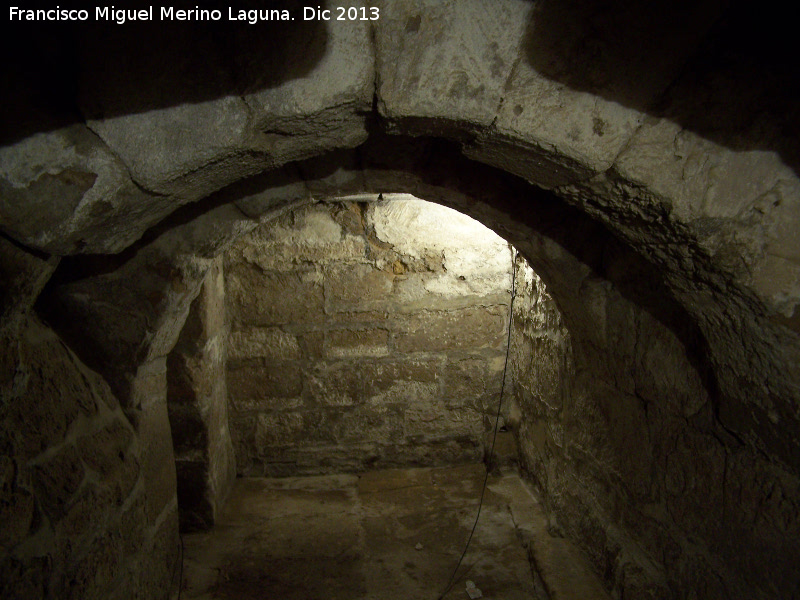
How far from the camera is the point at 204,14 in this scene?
0.88m

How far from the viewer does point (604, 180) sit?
1.01 metres

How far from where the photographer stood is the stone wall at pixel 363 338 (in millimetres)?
2717

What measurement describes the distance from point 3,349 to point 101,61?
0.64 metres

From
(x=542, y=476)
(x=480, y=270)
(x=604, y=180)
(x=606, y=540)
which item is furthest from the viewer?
(x=480, y=270)

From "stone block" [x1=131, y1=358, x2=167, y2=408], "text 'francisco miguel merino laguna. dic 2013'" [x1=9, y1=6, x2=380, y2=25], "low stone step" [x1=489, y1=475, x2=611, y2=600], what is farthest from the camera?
→ "low stone step" [x1=489, y1=475, x2=611, y2=600]

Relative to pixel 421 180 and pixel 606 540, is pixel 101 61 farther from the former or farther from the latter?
pixel 606 540

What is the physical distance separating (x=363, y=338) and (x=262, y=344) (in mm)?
531

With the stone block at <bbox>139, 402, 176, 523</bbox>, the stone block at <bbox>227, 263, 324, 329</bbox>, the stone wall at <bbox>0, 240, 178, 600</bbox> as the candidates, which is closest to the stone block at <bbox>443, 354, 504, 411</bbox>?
the stone block at <bbox>227, 263, 324, 329</bbox>

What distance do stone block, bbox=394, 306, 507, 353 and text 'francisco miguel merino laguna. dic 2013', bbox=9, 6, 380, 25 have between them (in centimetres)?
203

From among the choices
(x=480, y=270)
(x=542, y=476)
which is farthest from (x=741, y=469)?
(x=480, y=270)

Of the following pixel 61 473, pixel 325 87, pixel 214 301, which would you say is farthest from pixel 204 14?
pixel 214 301

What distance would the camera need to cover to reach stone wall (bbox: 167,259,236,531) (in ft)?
7.41

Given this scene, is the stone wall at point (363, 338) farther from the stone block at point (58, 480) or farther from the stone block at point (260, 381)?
the stone block at point (58, 480)

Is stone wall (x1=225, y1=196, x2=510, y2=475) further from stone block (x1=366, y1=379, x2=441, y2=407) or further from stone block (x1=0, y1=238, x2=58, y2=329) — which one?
stone block (x1=0, y1=238, x2=58, y2=329)
